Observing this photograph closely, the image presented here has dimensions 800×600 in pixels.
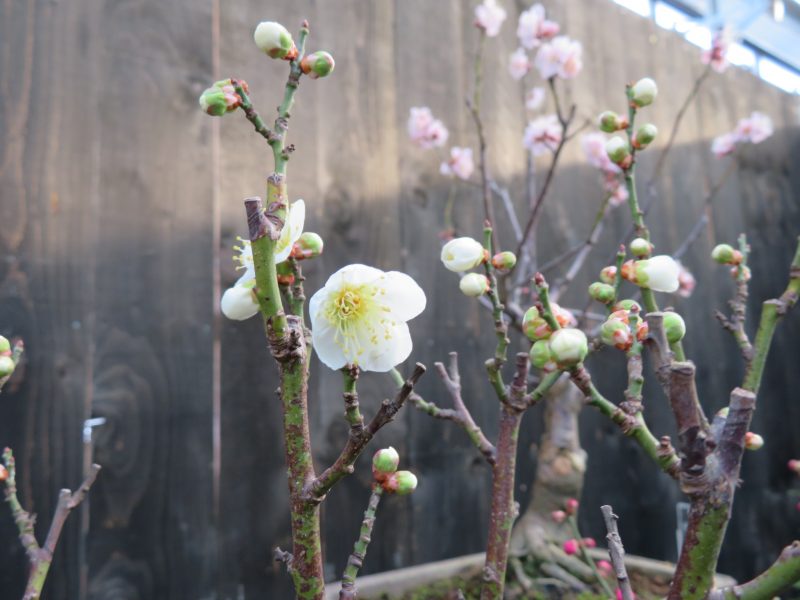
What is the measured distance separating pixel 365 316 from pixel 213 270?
86cm

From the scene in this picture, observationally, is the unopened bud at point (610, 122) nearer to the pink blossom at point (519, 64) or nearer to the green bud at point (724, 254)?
the green bud at point (724, 254)

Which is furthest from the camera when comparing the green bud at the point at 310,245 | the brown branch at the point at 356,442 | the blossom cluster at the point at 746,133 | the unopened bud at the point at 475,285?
the blossom cluster at the point at 746,133

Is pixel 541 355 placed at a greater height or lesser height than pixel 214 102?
lesser

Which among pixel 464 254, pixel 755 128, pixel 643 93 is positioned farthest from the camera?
pixel 755 128

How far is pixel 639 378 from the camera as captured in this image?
1.83 ft

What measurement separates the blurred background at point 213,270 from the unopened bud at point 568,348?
1009mm

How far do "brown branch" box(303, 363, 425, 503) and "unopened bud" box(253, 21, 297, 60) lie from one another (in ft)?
0.85

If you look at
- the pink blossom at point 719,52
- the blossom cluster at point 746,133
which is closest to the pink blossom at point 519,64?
the pink blossom at point 719,52

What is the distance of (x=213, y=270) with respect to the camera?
1.32 metres

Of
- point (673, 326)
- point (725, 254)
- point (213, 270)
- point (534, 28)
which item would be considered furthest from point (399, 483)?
point (534, 28)

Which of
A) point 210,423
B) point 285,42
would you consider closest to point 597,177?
point 210,423

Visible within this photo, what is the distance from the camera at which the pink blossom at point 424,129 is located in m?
1.58

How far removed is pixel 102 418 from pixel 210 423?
0.66 feet

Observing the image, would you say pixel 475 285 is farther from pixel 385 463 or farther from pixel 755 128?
pixel 755 128
